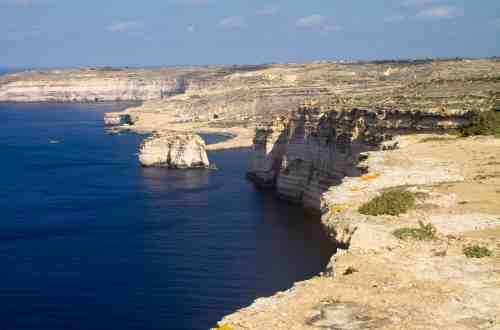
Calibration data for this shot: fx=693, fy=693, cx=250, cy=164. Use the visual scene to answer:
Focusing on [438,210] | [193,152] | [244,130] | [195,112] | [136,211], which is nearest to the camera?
[438,210]

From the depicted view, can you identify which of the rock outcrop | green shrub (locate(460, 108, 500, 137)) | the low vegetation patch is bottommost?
the rock outcrop

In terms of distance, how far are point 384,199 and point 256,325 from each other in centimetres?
981

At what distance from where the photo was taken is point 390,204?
22.2 metres

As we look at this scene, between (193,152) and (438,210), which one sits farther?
(193,152)

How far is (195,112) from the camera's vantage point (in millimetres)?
155375

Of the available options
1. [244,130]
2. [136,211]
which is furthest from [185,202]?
[244,130]

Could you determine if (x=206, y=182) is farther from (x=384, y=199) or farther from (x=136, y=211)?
(x=384, y=199)

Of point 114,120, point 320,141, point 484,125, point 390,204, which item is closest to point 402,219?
point 390,204

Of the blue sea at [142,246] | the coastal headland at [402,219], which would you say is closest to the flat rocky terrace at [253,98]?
the blue sea at [142,246]

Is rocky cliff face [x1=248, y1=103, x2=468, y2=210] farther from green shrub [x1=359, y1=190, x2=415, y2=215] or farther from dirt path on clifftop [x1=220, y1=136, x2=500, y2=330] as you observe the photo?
dirt path on clifftop [x1=220, y1=136, x2=500, y2=330]

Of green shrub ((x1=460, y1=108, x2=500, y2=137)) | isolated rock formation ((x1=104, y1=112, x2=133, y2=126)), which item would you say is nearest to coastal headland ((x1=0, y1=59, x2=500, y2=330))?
green shrub ((x1=460, y1=108, x2=500, y2=137))

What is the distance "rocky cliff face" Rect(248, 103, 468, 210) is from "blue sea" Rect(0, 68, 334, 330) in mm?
2560

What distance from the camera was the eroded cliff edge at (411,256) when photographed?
14.4 m

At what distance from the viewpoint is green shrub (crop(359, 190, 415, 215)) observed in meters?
21.8
